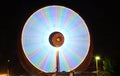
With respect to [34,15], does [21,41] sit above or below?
below

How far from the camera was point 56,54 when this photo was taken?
711 inches

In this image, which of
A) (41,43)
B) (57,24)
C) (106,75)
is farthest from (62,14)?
(106,75)

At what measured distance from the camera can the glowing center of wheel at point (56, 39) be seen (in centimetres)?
1811

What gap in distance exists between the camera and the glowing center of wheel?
18.1 metres

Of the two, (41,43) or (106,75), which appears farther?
(106,75)

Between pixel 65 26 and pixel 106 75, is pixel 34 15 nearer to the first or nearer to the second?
pixel 65 26

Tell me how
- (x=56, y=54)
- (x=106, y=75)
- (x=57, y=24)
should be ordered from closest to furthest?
(x=56, y=54) → (x=57, y=24) → (x=106, y=75)

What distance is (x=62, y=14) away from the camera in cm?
1936

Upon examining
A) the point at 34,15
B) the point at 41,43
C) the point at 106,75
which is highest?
the point at 34,15

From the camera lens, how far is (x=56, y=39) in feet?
59.4

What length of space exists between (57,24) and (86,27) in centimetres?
158

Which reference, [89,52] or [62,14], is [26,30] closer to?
[62,14]

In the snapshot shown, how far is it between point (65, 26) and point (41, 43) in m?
1.58

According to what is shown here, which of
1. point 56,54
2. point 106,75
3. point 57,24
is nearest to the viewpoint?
point 56,54
